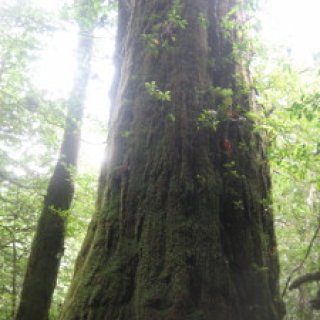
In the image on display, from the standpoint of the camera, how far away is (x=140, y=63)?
402cm

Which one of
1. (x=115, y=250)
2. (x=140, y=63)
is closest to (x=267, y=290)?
(x=115, y=250)

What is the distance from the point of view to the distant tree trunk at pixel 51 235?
709 cm

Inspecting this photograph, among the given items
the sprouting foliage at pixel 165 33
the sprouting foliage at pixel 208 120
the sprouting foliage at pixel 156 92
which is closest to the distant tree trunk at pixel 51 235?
the sprouting foliage at pixel 165 33

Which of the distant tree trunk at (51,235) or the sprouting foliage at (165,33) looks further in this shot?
the distant tree trunk at (51,235)

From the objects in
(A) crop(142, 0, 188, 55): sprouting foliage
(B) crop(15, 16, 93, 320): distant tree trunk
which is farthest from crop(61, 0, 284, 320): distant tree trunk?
(B) crop(15, 16, 93, 320): distant tree trunk

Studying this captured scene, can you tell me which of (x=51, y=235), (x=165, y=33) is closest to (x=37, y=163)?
(x=51, y=235)

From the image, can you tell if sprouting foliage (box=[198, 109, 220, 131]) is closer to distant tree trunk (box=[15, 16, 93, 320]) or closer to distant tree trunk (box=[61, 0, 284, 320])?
distant tree trunk (box=[61, 0, 284, 320])

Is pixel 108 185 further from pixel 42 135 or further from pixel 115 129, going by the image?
pixel 42 135

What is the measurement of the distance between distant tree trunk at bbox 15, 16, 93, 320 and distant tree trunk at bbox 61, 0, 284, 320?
323cm

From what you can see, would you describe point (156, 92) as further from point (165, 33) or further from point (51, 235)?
point (51, 235)

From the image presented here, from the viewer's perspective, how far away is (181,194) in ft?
10.3

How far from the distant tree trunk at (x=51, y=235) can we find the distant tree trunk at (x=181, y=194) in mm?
3234

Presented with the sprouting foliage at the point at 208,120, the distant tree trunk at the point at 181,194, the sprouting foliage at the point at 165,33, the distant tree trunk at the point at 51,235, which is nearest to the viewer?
the distant tree trunk at the point at 181,194

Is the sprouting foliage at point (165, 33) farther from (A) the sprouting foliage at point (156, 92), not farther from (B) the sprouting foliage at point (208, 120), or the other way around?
(B) the sprouting foliage at point (208, 120)
